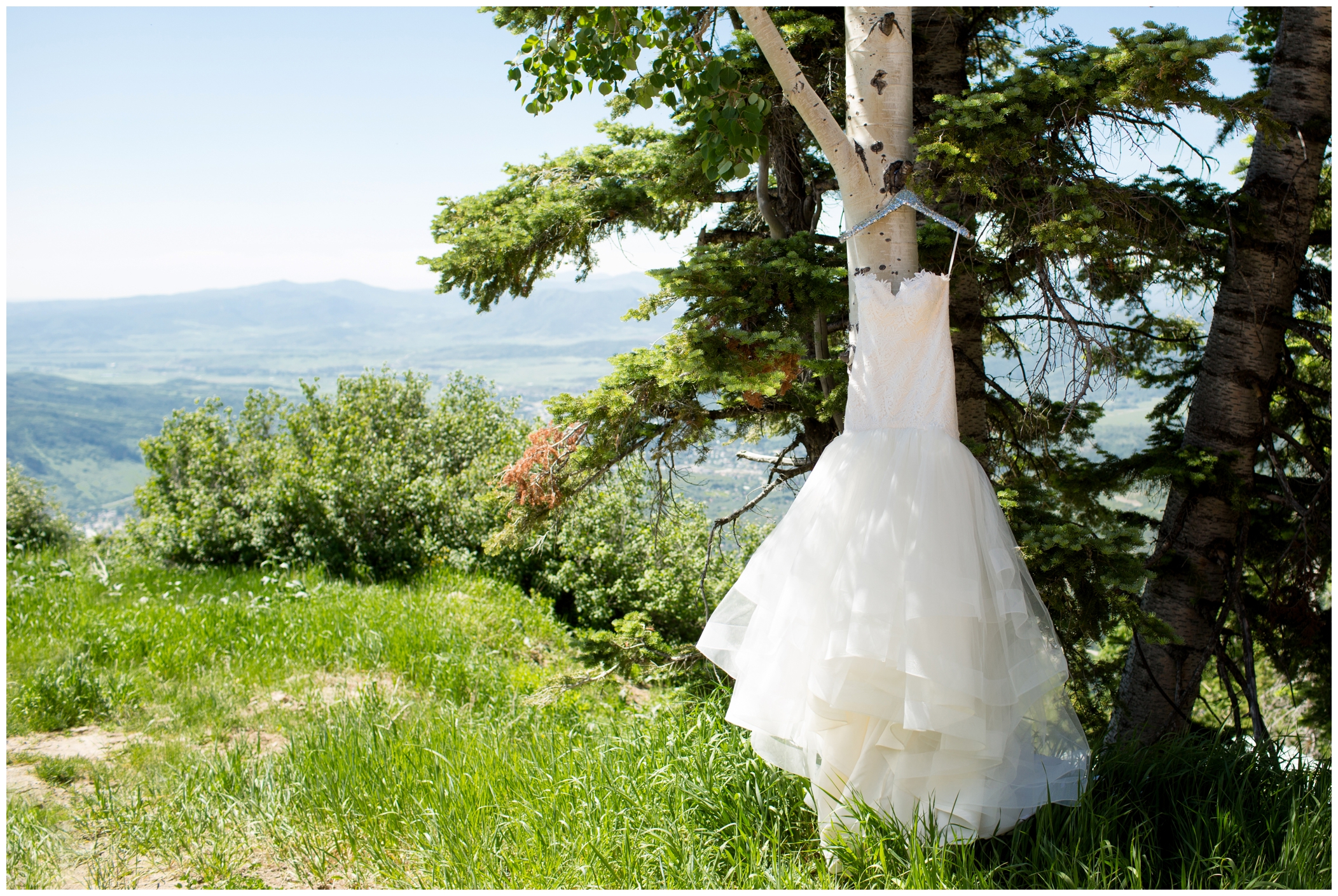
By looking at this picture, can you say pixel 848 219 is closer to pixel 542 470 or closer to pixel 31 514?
pixel 542 470

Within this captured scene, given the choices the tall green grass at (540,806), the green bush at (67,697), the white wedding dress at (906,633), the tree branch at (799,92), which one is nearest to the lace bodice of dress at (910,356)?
the white wedding dress at (906,633)

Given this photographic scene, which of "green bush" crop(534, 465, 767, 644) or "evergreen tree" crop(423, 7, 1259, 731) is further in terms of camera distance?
"green bush" crop(534, 465, 767, 644)

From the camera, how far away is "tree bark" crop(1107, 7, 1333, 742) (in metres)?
4.30

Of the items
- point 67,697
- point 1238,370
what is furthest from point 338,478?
point 1238,370

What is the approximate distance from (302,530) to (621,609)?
3704 mm

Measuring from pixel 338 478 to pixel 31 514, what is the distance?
10.8 m

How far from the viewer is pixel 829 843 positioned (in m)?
2.71

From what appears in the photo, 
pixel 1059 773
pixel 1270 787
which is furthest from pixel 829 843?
pixel 1270 787

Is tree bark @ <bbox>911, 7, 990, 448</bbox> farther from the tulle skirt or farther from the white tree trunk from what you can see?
the tulle skirt

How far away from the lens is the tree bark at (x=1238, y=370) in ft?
14.1

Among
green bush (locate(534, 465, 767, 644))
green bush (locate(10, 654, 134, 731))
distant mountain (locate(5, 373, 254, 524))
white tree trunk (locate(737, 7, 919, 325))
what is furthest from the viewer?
distant mountain (locate(5, 373, 254, 524))

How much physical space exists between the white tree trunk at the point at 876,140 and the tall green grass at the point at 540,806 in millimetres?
1888

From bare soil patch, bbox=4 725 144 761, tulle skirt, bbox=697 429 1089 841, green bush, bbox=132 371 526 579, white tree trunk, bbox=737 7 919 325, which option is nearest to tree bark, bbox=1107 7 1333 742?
tulle skirt, bbox=697 429 1089 841

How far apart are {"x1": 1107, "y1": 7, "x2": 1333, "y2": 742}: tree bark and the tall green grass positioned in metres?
1.01
